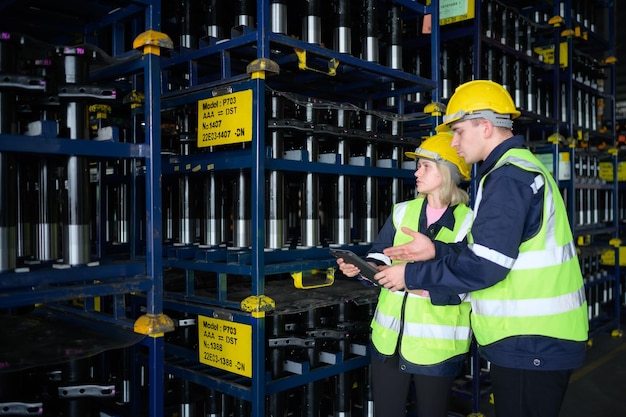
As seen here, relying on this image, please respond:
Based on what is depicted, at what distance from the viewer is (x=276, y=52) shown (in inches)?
140

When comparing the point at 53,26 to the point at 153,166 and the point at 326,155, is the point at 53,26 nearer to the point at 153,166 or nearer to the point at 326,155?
the point at 153,166

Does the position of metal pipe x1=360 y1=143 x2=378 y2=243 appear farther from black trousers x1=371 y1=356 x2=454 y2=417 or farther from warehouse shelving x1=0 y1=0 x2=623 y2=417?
black trousers x1=371 y1=356 x2=454 y2=417

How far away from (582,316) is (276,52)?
2353mm

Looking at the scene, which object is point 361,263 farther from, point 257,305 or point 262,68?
point 262,68

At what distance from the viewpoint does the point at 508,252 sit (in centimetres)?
220

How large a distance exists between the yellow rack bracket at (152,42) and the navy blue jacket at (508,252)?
1545mm

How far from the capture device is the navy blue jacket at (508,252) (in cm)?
220

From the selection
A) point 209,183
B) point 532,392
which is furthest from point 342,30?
point 532,392

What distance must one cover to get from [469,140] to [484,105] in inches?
6.7

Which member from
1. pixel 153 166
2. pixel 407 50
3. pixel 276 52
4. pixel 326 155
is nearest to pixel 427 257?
pixel 326 155

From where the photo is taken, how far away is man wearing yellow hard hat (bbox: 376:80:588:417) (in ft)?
7.28

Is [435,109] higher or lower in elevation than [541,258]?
higher

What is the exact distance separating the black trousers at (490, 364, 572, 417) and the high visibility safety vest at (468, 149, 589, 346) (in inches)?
6.2

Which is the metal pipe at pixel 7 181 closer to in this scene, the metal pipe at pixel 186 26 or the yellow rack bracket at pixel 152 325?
the yellow rack bracket at pixel 152 325
